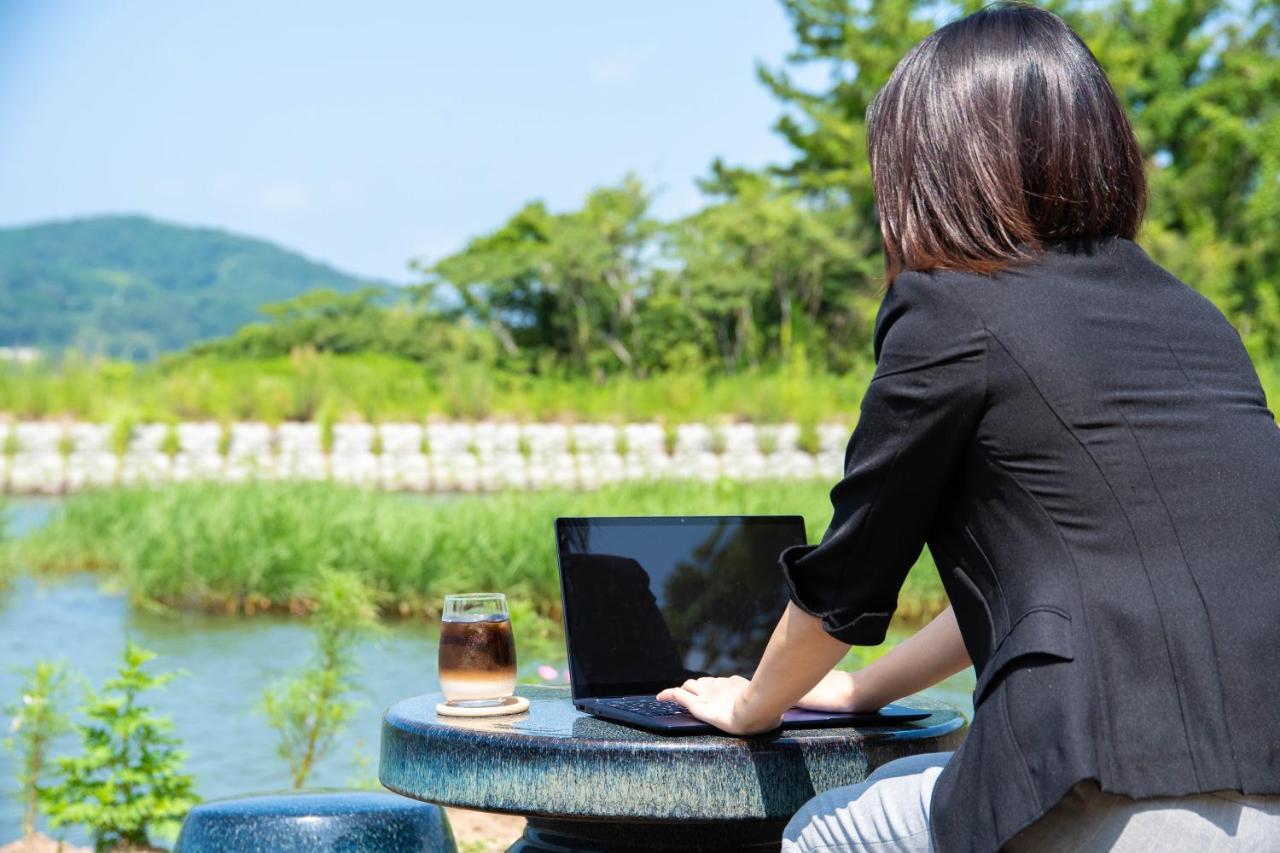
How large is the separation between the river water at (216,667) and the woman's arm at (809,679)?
91.6 inches

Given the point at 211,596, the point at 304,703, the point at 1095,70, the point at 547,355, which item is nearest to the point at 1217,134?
the point at 547,355

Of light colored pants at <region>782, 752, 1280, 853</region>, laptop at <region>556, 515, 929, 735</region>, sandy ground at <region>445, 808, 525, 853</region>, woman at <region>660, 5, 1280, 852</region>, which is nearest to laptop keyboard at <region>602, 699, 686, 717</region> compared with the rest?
laptop at <region>556, 515, 929, 735</region>

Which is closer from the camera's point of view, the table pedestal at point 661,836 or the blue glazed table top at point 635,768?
the blue glazed table top at point 635,768

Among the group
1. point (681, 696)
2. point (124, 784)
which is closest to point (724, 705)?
point (681, 696)

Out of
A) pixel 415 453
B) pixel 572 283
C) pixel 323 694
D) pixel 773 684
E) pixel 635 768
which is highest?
pixel 572 283

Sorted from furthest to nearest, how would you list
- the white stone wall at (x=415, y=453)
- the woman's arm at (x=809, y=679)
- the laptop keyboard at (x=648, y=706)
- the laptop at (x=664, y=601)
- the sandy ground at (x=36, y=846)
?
the white stone wall at (x=415, y=453)
the sandy ground at (x=36, y=846)
the laptop at (x=664, y=601)
the laptop keyboard at (x=648, y=706)
the woman's arm at (x=809, y=679)

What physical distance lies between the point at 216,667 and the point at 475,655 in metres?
4.62

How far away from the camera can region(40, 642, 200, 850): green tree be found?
317cm

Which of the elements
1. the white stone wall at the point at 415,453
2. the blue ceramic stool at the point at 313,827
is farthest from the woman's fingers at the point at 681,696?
the white stone wall at the point at 415,453

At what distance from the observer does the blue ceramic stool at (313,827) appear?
6.72ft

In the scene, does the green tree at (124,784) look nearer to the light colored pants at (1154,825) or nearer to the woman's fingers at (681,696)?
the woman's fingers at (681,696)

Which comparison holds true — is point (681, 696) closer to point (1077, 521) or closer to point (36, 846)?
point (1077, 521)

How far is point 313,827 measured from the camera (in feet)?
6.79

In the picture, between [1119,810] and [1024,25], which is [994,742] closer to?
[1119,810]
